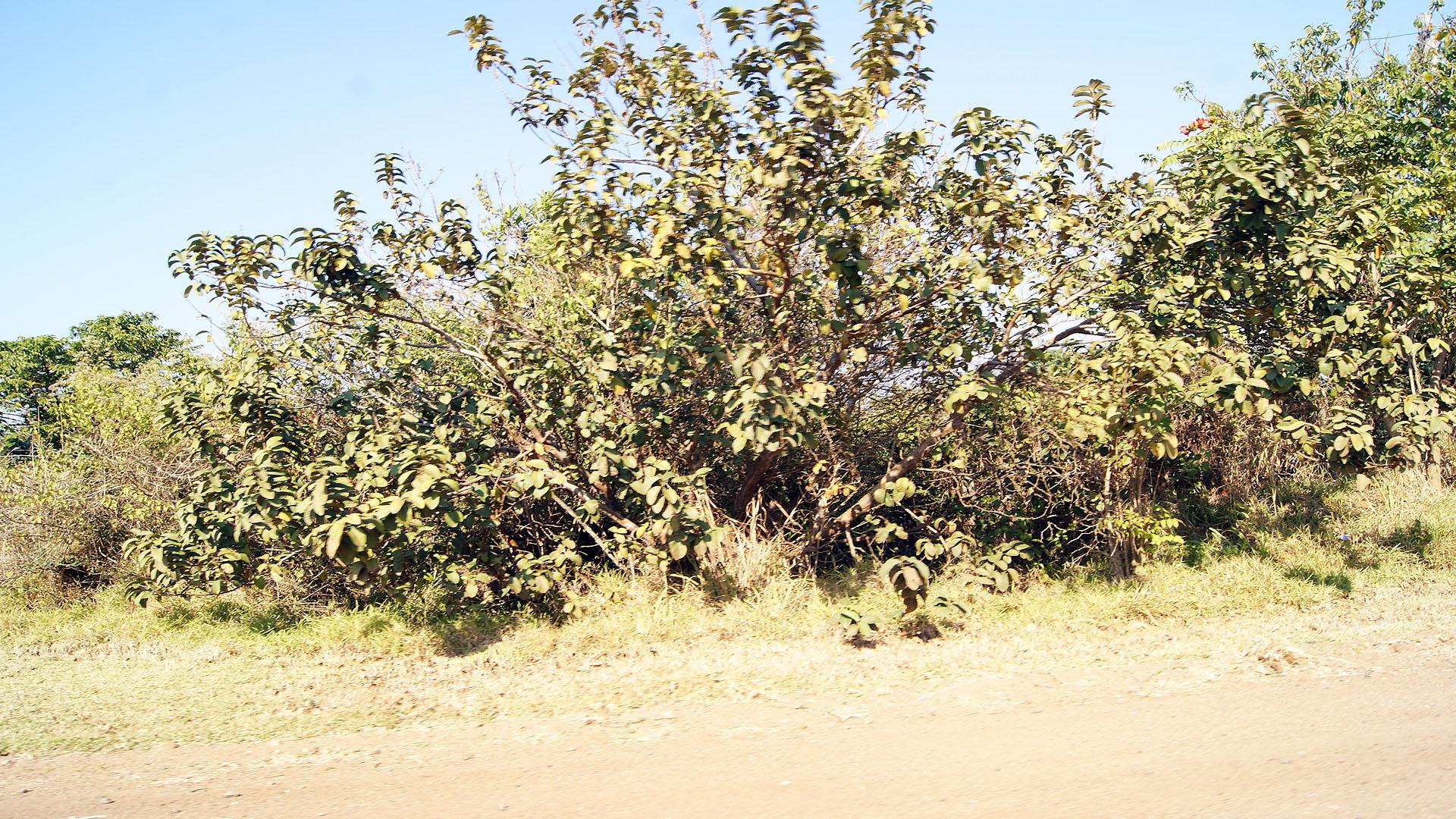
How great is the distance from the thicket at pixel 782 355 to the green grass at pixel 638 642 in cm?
36

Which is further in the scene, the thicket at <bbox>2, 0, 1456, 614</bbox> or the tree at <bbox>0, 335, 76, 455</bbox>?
the tree at <bbox>0, 335, 76, 455</bbox>

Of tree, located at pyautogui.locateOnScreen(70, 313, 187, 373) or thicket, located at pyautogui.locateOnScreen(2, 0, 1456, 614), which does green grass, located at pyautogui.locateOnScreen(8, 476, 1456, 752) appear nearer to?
thicket, located at pyautogui.locateOnScreen(2, 0, 1456, 614)

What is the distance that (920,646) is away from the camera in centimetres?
638

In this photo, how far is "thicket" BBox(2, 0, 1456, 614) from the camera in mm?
6539

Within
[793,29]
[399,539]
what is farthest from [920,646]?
[793,29]

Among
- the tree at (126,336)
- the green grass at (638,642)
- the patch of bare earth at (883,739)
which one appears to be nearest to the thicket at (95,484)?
the green grass at (638,642)

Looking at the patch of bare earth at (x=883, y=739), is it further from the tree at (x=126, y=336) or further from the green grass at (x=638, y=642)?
the tree at (x=126, y=336)

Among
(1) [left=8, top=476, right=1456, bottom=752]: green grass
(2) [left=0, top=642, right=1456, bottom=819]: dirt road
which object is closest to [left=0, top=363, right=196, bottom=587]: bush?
(1) [left=8, top=476, right=1456, bottom=752]: green grass

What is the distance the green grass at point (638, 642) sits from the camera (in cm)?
565

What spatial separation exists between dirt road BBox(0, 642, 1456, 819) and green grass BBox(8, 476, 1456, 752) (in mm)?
410

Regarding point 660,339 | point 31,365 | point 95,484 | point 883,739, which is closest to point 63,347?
point 31,365

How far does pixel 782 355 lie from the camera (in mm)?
7176

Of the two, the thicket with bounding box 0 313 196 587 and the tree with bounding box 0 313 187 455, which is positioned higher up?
the tree with bounding box 0 313 187 455

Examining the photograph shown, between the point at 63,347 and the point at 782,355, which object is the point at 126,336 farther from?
the point at 782,355
